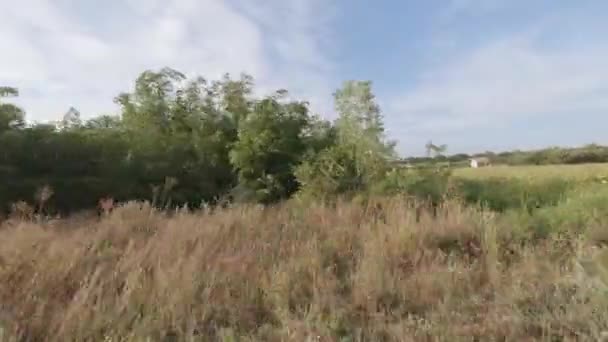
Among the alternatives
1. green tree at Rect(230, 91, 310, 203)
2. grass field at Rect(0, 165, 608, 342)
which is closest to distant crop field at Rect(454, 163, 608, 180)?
green tree at Rect(230, 91, 310, 203)

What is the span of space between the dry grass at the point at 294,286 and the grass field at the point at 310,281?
2 centimetres

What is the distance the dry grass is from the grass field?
0.02 meters

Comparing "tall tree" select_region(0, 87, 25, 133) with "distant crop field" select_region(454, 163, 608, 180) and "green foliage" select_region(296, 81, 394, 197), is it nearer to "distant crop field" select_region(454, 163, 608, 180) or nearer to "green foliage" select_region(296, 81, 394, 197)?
"green foliage" select_region(296, 81, 394, 197)

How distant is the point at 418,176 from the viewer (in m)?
10.1

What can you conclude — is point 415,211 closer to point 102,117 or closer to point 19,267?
point 19,267

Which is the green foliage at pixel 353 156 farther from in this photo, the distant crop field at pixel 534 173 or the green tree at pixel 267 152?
the distant crop field at pixel 534 173

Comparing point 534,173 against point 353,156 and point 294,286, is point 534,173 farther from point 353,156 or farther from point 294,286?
point 294,286

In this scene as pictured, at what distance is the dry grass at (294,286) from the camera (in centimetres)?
290

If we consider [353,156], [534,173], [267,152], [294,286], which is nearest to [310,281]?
[294,286]

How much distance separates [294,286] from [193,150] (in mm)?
9143

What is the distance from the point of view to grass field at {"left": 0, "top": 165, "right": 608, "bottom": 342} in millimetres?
2918

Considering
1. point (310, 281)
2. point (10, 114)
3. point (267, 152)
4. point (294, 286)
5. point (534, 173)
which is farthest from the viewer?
point (534, 173)

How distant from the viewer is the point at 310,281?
414cm

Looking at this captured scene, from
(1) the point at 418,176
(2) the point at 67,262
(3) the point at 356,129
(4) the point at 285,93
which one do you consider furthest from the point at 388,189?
(2) the point at 67,262
